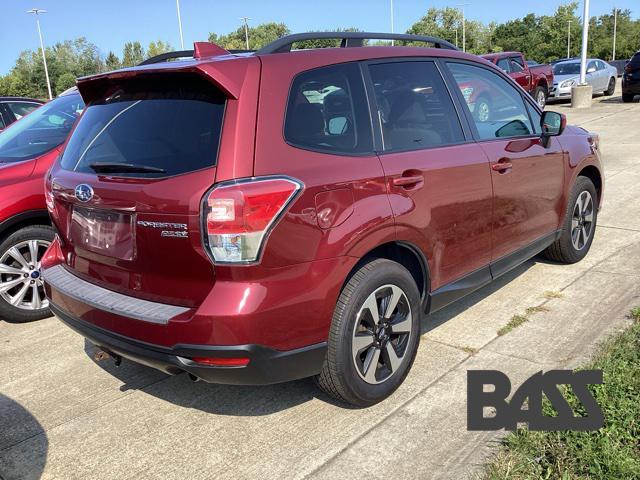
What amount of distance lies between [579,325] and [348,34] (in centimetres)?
244

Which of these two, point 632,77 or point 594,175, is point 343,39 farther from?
point 632,77

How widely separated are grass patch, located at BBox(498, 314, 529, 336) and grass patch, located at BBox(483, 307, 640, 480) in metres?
0.91

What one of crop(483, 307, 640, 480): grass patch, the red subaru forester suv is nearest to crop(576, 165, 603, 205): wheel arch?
the red subaru forester suv

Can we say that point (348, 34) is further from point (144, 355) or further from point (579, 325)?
point (579, 325)

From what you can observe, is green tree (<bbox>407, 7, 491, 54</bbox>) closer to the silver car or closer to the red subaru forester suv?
the silver car

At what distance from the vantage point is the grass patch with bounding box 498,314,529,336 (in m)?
4.00

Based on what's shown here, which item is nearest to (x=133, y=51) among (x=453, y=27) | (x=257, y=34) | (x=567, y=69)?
(x=257, y=34)

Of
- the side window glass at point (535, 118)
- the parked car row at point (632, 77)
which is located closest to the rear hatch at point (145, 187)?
the side window glass at point (535, 118)

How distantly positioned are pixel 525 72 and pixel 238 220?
16957 mm

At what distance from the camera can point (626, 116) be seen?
1630 centimetres

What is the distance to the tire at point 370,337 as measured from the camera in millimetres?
2857

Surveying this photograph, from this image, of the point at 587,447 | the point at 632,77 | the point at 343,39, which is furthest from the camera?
the point at 632,77

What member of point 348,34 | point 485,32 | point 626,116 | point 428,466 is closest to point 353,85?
point 348,34

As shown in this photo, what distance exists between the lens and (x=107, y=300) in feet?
9.43
